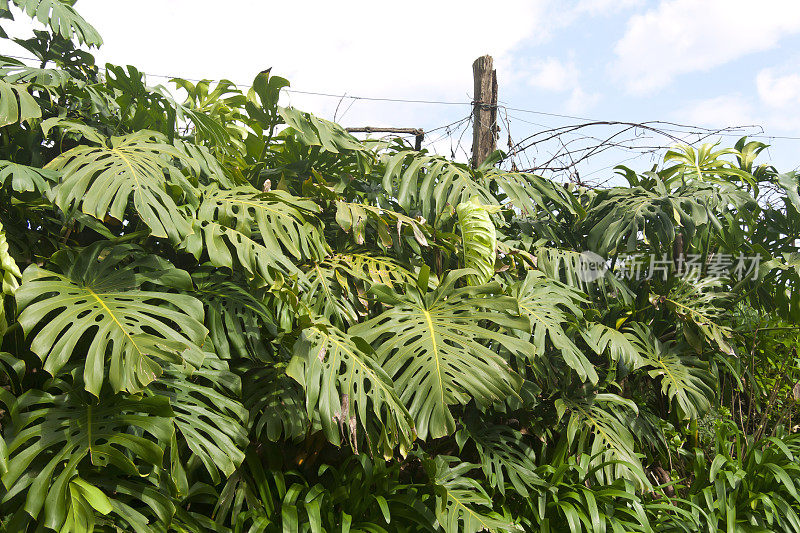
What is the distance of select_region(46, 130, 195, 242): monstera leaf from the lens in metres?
1.65

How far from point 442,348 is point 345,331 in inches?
19.5

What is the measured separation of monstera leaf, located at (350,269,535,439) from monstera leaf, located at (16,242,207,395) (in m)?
0.60

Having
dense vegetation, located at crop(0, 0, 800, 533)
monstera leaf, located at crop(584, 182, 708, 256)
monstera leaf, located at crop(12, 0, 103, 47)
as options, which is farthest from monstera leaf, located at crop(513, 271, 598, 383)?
monstera leaf, located at crop(12, 0, 103, 47)

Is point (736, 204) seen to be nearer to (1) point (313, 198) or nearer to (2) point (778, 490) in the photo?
(2) point (778, 490)

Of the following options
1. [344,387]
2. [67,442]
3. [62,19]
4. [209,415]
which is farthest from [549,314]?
[62,19]


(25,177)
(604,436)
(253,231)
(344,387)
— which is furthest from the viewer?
(604,436)

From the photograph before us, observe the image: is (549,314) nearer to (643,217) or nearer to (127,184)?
(643,217)

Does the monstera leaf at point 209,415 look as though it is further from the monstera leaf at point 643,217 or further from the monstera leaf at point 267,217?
the monstera leaf at point 643,217

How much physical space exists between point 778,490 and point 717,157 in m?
1.74

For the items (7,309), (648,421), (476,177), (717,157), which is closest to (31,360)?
(7,309)

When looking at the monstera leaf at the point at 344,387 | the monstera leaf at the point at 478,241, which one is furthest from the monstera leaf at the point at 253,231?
the monstera leaf at the point at 478,241

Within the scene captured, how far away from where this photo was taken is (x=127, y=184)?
172 cm

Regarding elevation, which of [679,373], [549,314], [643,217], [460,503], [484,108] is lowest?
[460,503]

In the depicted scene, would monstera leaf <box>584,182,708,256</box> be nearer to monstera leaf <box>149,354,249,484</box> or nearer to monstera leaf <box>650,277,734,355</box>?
monstera leaf <box>650,277,734,355</box>
